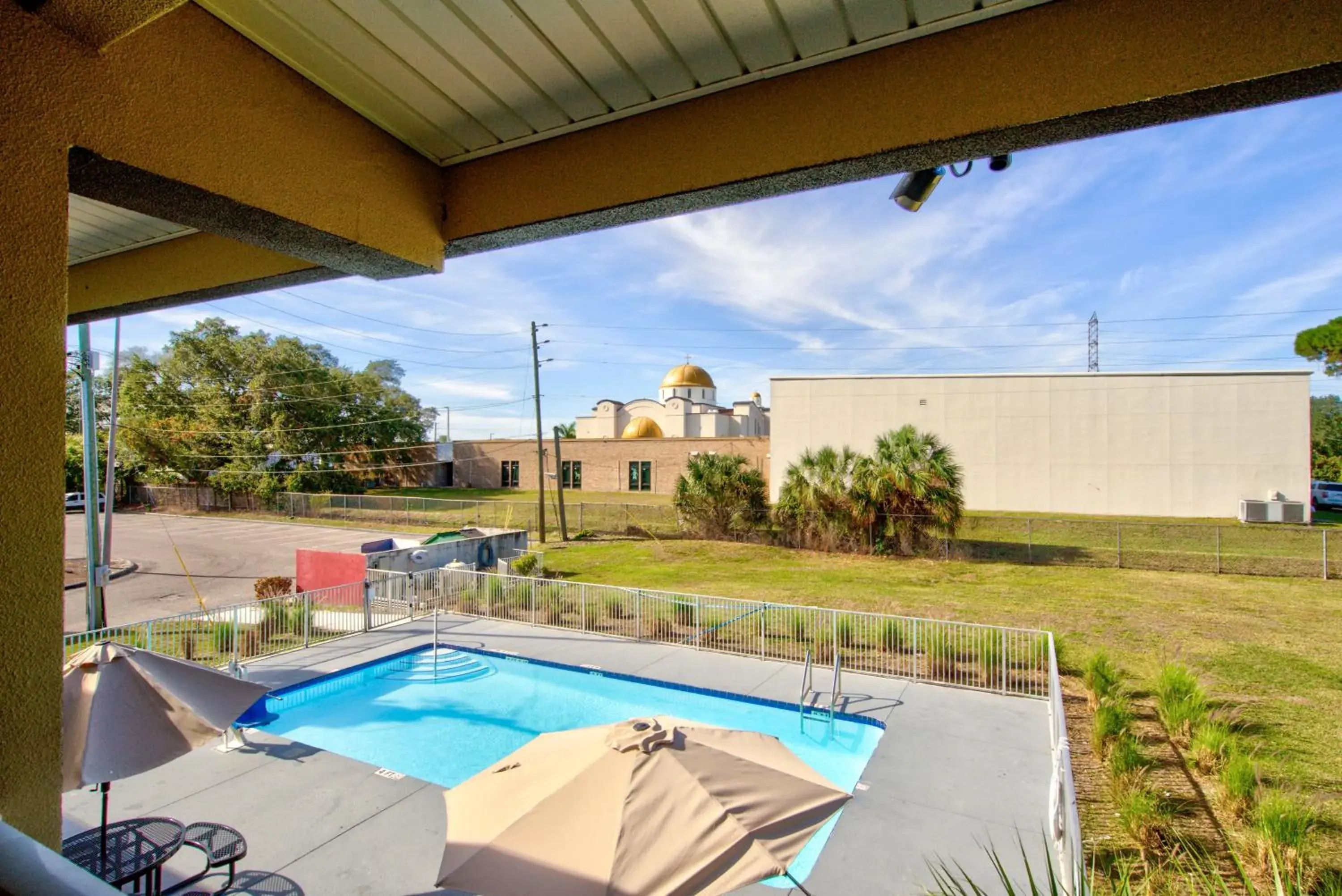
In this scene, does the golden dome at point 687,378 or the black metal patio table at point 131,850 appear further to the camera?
the golden dome at point 687,378

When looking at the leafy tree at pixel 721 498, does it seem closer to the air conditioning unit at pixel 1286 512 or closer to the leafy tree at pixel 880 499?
the leafy tree at pixel 880 499

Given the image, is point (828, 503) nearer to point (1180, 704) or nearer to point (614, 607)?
point (614, 607)

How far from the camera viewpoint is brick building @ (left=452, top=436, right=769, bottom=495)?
122 ft

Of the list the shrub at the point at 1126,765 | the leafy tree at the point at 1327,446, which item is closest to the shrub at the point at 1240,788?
the shrub at the point at 1126,765

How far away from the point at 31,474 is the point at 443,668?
1108cm

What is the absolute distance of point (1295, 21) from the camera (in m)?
1.58

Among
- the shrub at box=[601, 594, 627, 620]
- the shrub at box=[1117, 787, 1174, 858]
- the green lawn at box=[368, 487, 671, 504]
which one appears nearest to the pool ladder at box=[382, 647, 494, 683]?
the shrub at box=[601, 594, 627, 620]

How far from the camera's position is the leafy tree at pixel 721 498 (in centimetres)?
2527

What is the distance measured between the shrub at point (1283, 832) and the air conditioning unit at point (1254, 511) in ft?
79.6

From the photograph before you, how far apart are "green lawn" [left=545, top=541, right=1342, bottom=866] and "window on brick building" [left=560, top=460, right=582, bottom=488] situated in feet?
58.7

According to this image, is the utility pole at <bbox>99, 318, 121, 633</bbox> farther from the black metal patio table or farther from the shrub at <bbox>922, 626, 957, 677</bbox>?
the shrub at <bbox>922, 626, 957, 677</bbox>

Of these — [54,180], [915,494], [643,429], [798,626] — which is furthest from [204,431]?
[54,180]

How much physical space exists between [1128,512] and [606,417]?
36979 millimetres

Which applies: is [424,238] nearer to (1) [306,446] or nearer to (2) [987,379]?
(2) [987,379]
